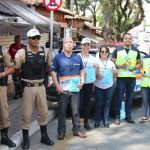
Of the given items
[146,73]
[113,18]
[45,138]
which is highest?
[113,18]

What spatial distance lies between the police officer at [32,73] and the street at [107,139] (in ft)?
1.84

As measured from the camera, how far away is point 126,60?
27.6 ft

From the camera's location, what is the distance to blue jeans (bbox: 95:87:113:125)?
8250 mm

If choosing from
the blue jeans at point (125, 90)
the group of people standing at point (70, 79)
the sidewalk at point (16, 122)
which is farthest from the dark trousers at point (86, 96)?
the sidewalk at point (16, 122)

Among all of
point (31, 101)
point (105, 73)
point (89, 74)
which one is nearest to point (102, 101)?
point (105, 73)

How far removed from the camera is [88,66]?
7.91 metres

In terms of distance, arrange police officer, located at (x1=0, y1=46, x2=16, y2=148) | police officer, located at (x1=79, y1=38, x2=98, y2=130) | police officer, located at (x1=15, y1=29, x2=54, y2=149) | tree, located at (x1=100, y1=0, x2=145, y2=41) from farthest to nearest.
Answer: tree, located at (x1=100, y1=0, x2=145, y2=41) → police officer, located at (x1=79, y1=38, x2=98, y2=130) → police officer, located at (x1=15, y1=29, x2=54, y2=149) → police officer, located at (x1=0, y1=46, x2=16, y2=148)

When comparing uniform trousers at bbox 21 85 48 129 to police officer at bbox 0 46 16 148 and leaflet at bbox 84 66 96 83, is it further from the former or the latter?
leaflet at bbox 84 66 96 83

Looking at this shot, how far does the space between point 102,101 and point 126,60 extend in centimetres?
98

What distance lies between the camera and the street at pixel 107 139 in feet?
22.6

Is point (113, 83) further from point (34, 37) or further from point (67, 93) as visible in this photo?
point (34, 37)

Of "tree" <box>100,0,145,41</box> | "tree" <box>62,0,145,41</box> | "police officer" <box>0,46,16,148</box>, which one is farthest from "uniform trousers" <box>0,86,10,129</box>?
"tree" <box>100,0,145,41</box>

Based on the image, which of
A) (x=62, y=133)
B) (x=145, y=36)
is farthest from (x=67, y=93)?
(x=145, y=36)

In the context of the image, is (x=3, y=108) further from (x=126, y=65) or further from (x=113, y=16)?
(x=113, y=16)
